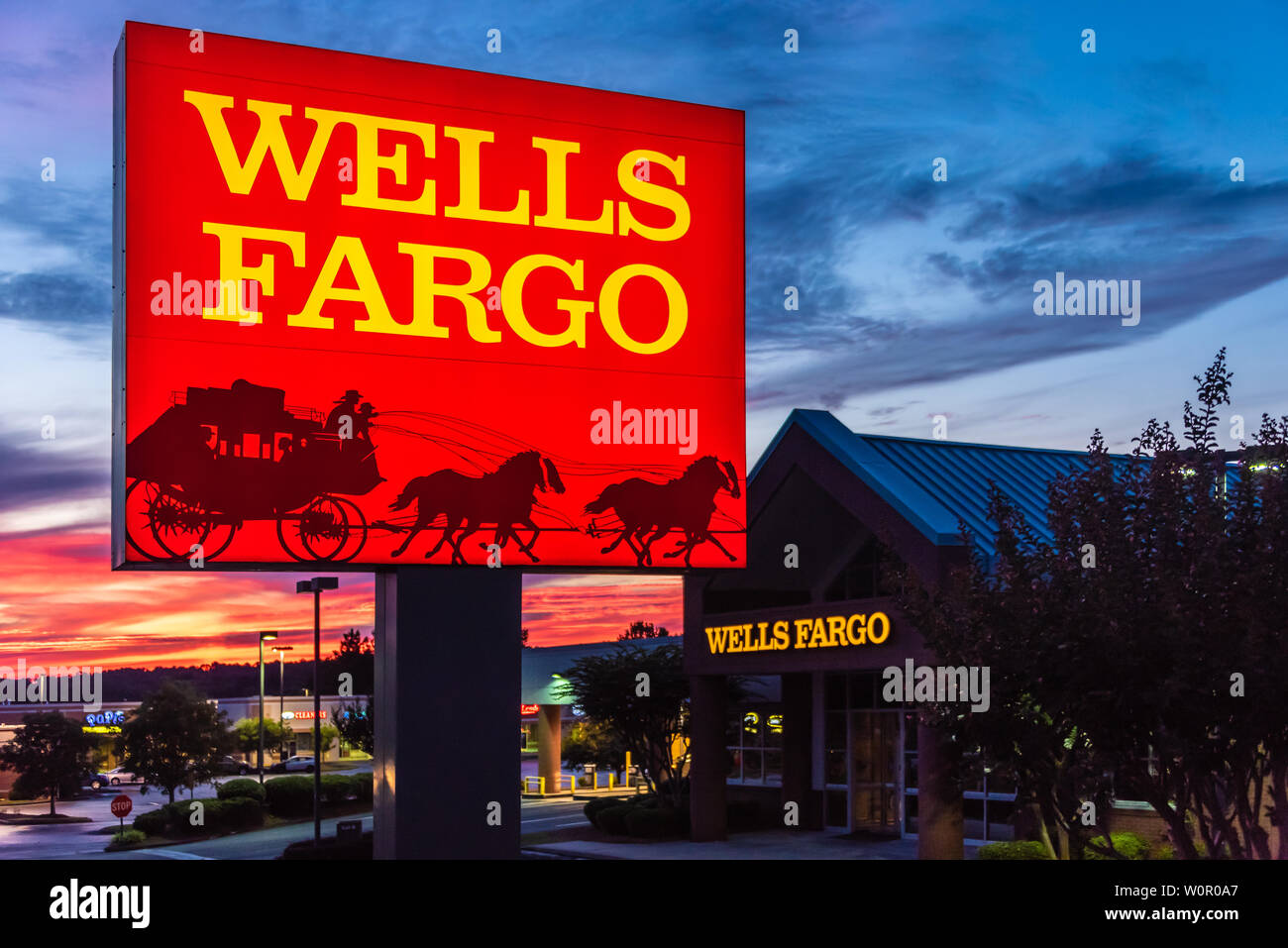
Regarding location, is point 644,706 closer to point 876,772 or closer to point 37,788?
point 876,772

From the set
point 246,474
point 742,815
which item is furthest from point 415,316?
point 742,815

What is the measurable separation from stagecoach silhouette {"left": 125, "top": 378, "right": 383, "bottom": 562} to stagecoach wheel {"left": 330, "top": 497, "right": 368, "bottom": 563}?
0.01 meters

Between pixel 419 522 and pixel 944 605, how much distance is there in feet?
28.4

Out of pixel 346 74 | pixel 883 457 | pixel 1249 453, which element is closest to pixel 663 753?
pixel 883 457

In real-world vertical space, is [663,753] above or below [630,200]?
below

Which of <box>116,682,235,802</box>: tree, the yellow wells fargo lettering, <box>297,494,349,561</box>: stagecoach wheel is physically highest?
the yellow wells fargo lettering

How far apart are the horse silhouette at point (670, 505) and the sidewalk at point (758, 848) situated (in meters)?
11.3

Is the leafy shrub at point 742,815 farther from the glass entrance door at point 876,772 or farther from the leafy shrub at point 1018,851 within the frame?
the leafy shrub at point 1018,851

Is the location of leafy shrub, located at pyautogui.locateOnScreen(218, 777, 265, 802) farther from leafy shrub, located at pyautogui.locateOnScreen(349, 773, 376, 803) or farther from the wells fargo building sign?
the wells fargo building sign

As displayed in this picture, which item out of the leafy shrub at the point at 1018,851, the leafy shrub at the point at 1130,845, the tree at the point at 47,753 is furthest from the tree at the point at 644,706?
the tree at the point at 47,753

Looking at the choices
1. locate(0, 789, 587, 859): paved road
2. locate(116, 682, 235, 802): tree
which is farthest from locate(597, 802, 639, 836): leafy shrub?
locate(116, 682, 235, 802): tree

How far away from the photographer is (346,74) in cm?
2167

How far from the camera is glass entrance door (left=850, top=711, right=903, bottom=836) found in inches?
1362
